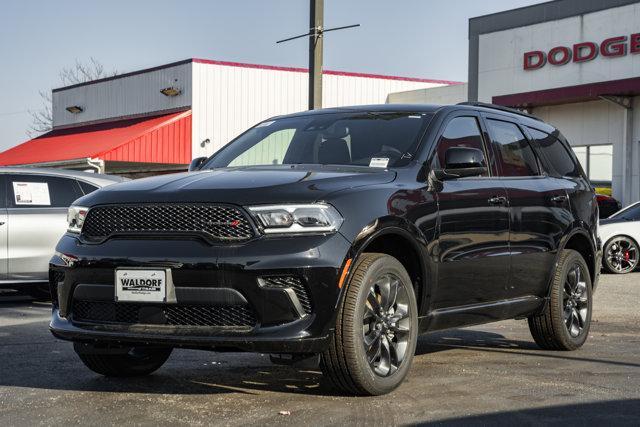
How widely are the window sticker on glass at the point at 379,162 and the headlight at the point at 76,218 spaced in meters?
1.70

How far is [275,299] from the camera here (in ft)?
17.4

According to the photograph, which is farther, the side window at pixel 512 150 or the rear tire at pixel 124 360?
the side window at pixel 512 150

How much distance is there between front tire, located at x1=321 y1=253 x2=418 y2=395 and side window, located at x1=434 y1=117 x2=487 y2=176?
102 centimetres

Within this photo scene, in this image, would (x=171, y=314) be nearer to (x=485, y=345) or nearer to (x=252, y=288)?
(x=252, y=288)

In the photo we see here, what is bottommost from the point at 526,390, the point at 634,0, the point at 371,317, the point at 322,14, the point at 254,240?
the point at 526,390

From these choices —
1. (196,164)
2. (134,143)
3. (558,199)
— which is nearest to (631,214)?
(558,199)

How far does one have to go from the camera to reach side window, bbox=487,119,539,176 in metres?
7.41

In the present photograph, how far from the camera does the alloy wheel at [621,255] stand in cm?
1712

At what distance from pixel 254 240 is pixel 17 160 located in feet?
110

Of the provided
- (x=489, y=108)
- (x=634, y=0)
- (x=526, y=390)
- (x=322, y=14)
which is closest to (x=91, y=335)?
(x=526, y=390)

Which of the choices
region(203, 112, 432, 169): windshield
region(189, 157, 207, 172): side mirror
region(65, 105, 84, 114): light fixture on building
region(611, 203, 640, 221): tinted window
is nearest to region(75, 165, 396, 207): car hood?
region(203, 112, 432, 169): windshield

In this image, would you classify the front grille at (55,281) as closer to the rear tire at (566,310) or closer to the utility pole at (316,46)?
the rear tire at (566,310)

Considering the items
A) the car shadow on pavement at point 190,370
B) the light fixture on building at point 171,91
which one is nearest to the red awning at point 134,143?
the light fixture on building at point 171,91

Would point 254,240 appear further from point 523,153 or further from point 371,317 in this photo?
→ point 523,153
